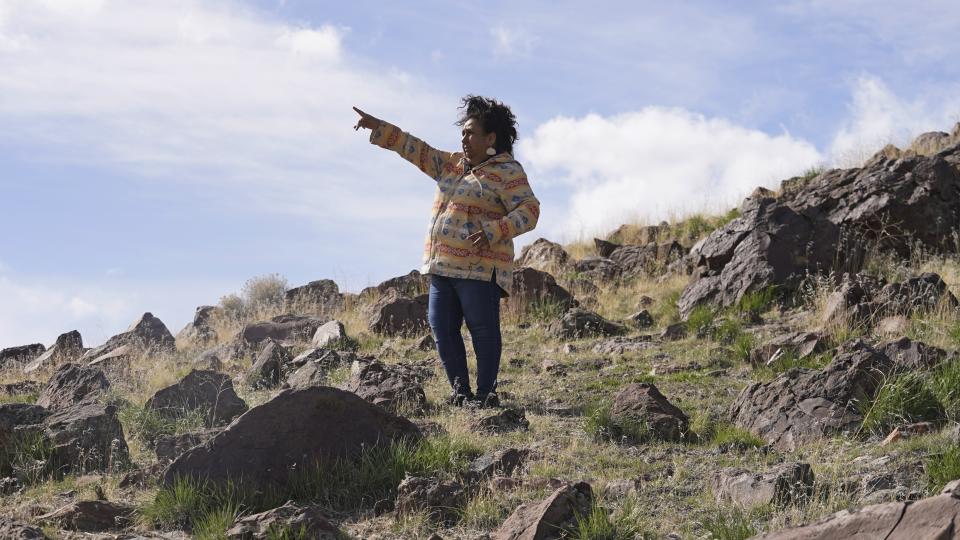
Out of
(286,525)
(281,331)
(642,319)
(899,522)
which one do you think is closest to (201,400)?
(286,525)

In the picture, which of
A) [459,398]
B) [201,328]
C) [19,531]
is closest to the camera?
[19,531]

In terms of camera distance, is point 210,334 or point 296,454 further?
point 210,334

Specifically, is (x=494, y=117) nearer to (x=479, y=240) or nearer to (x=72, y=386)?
(x=479, y=240)

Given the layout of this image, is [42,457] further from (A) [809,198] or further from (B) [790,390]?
(A) [809,198]

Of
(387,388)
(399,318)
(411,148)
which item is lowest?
(387,388)

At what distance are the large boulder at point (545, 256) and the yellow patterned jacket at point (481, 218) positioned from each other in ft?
26.7

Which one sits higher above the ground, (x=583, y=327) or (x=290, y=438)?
(x=583, y=327)

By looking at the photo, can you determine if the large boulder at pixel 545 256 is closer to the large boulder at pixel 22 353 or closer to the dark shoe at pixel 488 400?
the large boulder at pixel 22 353

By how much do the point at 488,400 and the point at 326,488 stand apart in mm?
2140

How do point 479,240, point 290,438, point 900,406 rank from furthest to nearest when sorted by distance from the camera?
1. point 479,240
2. point 900,406
3. point 290,438

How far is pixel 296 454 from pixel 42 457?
1.89m

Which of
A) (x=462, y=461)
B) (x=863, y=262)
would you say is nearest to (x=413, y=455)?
(x=462, y=461)

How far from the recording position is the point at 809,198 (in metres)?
13.8

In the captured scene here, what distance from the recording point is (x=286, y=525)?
467cm
